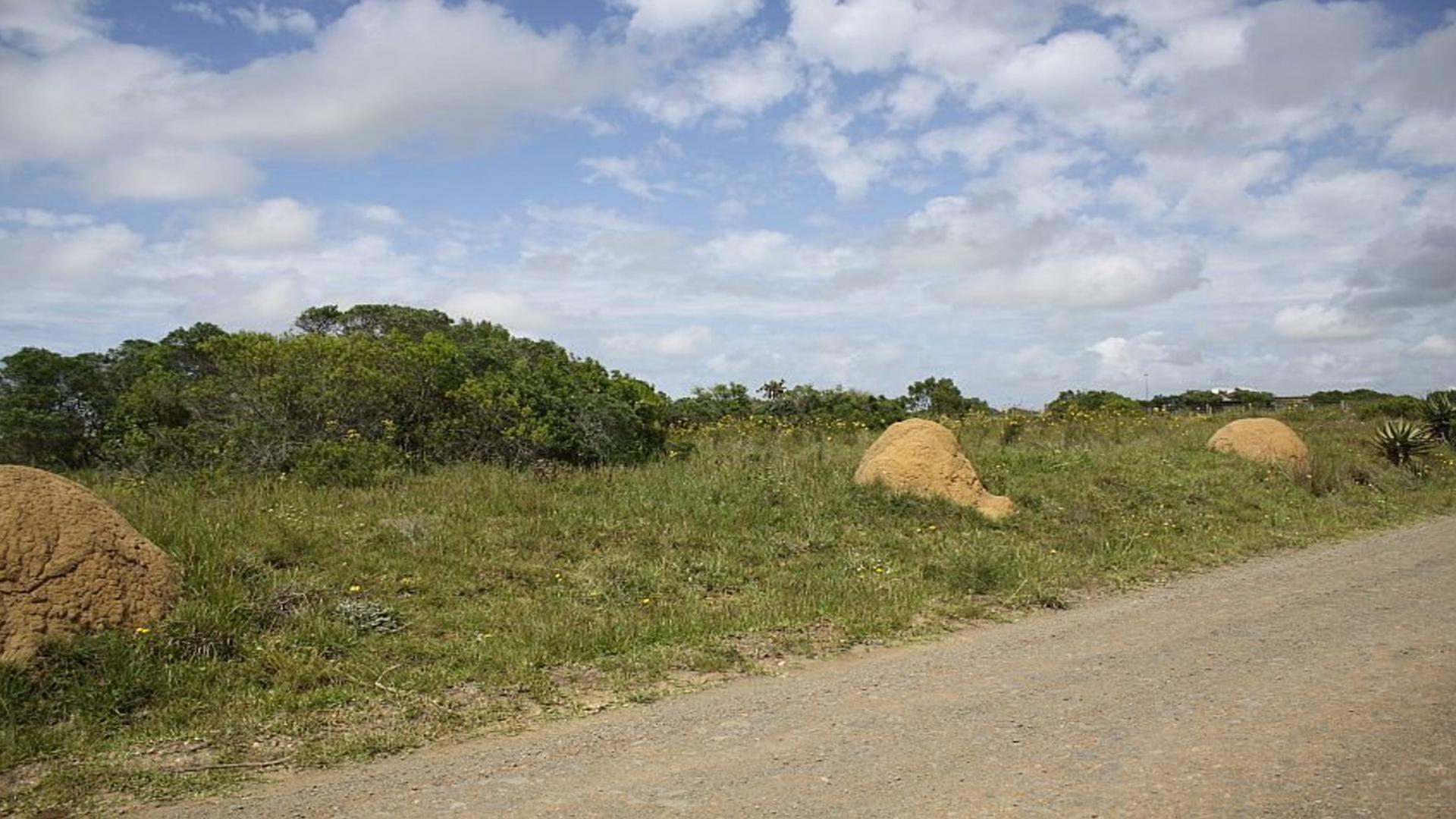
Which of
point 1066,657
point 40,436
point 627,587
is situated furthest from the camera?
point 40,436

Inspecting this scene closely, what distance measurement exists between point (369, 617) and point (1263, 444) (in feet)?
57.8

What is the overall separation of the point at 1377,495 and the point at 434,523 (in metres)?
16.0

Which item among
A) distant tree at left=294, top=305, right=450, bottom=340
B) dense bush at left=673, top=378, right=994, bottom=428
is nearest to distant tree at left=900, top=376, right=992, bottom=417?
dense bush at left=673, top=378, right=994, bottom=428

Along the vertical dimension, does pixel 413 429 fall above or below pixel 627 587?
above

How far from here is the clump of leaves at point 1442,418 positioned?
25.0 meters

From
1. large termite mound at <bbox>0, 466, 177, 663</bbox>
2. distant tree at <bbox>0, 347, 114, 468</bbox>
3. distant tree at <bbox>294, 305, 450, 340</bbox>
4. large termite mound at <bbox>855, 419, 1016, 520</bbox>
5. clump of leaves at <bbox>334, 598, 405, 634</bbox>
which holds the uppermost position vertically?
distant tree at <bbox>294, 305, 450, 340</bbox>

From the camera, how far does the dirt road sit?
4332 millimetres

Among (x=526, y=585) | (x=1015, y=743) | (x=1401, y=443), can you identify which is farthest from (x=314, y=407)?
(x=1401, y=443)

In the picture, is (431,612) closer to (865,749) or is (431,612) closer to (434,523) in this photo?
(434,523)

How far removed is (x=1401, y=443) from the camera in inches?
819

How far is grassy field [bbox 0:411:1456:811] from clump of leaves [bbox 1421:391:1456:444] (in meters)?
10.3

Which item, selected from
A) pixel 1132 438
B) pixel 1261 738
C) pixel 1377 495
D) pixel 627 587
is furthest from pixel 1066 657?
pixel 1132 438

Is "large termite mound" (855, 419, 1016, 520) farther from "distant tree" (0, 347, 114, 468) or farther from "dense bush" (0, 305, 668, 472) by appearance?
"distant tree" (0, 347, 114, 468)

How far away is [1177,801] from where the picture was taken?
4203mm
